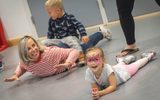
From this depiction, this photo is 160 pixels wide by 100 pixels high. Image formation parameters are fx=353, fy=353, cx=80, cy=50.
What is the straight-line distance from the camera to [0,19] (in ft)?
15.0

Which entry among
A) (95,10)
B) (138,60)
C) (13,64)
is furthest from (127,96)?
(95,10)

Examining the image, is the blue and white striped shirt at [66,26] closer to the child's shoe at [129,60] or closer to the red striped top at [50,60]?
the red striped top at [50,60]

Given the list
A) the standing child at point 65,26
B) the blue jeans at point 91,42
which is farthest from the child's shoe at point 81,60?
the blue jeans at point 91,42

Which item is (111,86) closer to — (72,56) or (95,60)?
(95,60)

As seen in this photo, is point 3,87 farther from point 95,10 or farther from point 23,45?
point 95,10

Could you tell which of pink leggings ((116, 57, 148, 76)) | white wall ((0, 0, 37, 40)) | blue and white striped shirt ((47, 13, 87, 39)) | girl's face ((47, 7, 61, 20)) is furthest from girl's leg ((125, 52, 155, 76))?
white wall ((0, 0, 37, 40))

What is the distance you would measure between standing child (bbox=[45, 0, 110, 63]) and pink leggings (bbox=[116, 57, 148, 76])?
2.05ft

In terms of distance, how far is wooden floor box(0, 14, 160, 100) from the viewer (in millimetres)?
Result: 1620

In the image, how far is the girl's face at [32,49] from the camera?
228 cm

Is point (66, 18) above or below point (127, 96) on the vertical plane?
above

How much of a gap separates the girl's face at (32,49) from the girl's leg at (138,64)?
0.70 meters

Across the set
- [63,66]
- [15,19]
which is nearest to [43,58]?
[63,66]

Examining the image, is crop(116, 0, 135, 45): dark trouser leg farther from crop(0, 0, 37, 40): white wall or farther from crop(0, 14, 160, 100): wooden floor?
crop(0, 0, 37, 40): white wall

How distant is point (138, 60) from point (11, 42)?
2919 mm
